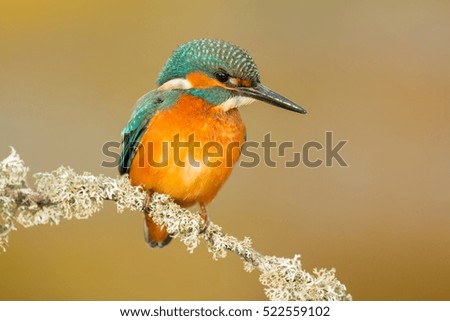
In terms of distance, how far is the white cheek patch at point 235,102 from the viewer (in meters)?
2.83

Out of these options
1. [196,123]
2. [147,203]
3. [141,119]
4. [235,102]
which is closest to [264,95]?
[235,102]

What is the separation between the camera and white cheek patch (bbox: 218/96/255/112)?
2.83 metres

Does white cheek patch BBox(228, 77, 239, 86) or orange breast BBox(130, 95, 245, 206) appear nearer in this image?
orange breast BBox(130, 95, 245, 206)

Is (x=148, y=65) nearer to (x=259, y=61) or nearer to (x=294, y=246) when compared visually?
(x=259, y=61)

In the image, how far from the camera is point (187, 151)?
8.89ft

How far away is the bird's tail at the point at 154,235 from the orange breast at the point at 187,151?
319 mm

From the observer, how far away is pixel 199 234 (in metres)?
2.52

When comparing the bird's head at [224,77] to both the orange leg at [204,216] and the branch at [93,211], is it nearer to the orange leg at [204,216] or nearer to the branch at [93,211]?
the orange leg at [204,216]

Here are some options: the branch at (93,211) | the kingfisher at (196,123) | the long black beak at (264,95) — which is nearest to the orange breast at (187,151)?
the kingfisher at (196,123)

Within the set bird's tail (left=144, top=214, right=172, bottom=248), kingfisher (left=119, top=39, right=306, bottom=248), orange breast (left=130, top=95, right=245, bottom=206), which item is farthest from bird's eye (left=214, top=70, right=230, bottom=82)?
bird's tail (left=144, top=214, right=172, bottom=248)

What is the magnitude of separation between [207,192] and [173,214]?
11.2 inches

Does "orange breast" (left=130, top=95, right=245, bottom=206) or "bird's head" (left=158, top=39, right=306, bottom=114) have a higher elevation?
"bird's head" (left=158, top=39, right=306, bottom=114)

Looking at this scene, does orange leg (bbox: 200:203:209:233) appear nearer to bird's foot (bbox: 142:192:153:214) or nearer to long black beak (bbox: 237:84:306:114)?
bird's foot (bbox: 142:192:153:214)

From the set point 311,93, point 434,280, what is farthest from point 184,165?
point 311,93
